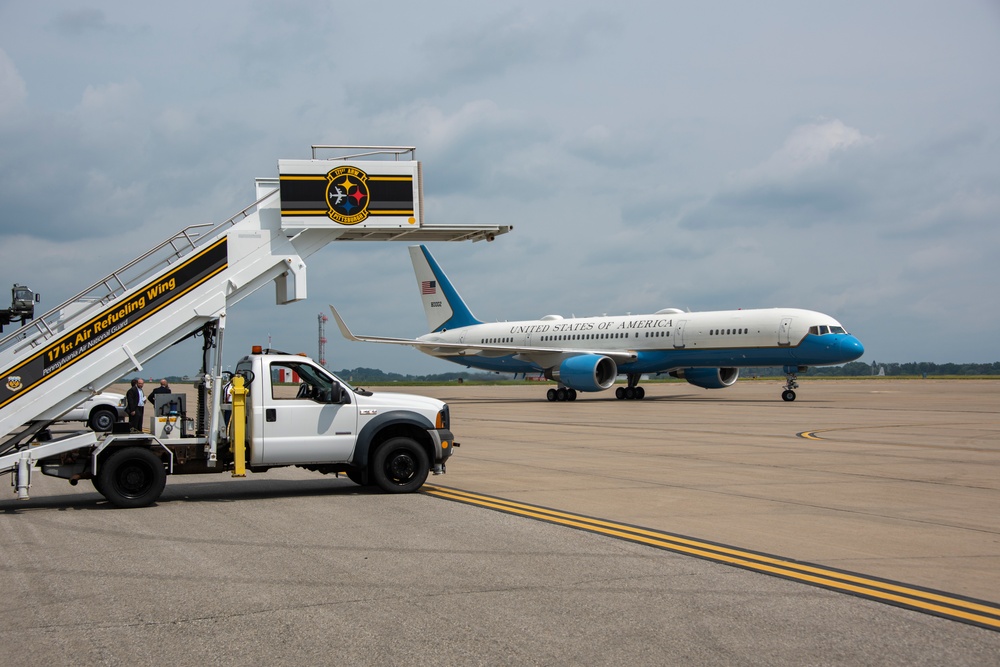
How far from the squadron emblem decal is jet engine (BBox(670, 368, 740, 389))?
111ft

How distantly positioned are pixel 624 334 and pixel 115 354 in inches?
1378

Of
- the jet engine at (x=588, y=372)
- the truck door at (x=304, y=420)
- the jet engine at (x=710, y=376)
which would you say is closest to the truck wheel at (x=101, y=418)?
the truck door at (x=304, y=420)

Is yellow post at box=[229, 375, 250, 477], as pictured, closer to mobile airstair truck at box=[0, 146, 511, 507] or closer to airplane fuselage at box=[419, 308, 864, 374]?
mobile airstair truck at box=[0, 146, 511, 507]

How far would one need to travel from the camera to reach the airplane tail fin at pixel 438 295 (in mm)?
55344

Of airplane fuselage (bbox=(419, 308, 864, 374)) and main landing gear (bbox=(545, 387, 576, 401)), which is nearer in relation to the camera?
airplane fuselage (bbox=(419, 308, 864, 374))

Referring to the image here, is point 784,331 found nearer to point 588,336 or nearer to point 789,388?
point 789,388

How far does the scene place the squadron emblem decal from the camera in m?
14.4

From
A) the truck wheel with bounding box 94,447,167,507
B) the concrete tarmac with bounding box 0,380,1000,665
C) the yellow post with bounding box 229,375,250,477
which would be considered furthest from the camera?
the yellow post with bounding box 229,375,250,477

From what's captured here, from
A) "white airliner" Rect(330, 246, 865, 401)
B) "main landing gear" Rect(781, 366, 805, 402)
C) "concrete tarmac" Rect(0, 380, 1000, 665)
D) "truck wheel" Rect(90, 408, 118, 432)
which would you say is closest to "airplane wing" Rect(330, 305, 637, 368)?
"white airliner" Rect(330, 246, 865, 401)

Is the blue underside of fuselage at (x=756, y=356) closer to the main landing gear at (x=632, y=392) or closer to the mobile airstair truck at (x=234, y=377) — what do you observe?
the main landing gear at (x=632, y=392)

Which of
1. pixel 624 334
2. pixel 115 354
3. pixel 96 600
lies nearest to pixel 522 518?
pixel 96 600

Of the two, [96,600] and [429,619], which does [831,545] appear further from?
[96,600]

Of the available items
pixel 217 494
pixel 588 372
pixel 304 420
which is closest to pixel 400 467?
pixel 304 420

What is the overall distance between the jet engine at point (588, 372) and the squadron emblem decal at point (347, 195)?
95.2 feet
